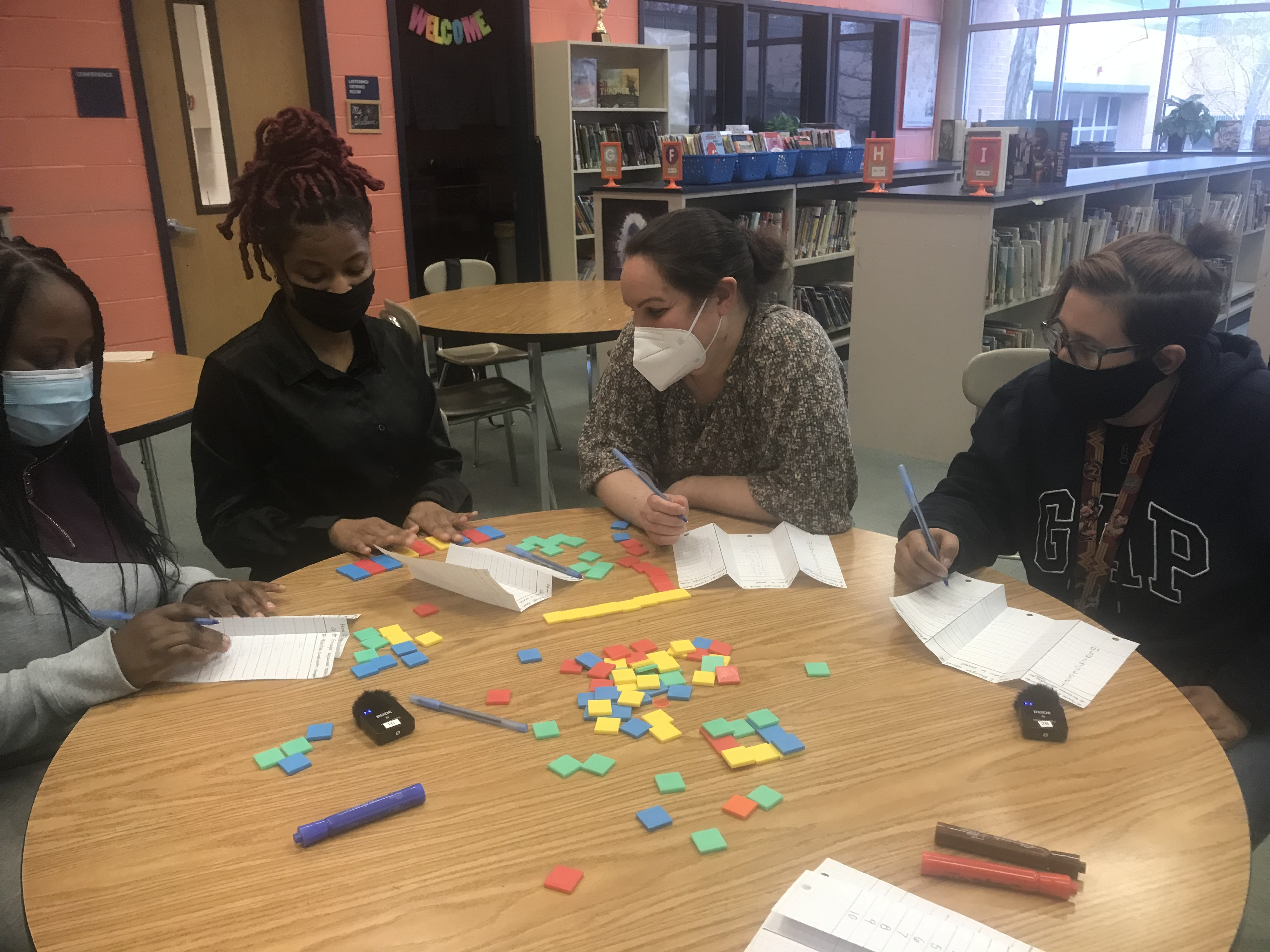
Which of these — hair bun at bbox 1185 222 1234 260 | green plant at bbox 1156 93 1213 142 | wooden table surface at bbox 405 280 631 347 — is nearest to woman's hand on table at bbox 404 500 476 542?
wooden table surface at bbox 405 280 631 347

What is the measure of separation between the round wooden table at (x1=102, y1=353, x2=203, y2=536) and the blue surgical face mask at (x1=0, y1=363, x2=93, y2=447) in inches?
20.7

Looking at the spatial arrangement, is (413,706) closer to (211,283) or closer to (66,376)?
(66,376)

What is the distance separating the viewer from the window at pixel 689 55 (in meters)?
7.19

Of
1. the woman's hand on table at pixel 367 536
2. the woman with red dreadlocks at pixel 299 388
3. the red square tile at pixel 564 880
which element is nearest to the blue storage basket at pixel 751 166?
the woman with red dreadlocks at pixel 299 388

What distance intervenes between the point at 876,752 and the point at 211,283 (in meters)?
5.05

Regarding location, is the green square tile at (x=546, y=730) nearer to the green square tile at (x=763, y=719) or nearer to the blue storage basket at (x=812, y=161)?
the green square tile at (x=763, y=719)

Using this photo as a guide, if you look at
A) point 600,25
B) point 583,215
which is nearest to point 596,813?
point 583,215

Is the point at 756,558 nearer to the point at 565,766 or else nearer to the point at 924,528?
the point at 924,528

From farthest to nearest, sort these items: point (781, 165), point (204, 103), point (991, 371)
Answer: point (781, 165)
point (204, 103)
point (991, 371)

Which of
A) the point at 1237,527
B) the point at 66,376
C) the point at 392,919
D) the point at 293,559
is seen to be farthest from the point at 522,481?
the point at 392,919

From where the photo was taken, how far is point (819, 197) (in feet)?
20.3

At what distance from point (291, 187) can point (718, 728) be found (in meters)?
1.37

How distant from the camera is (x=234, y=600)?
139cm

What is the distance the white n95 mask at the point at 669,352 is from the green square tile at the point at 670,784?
38.8 inches
